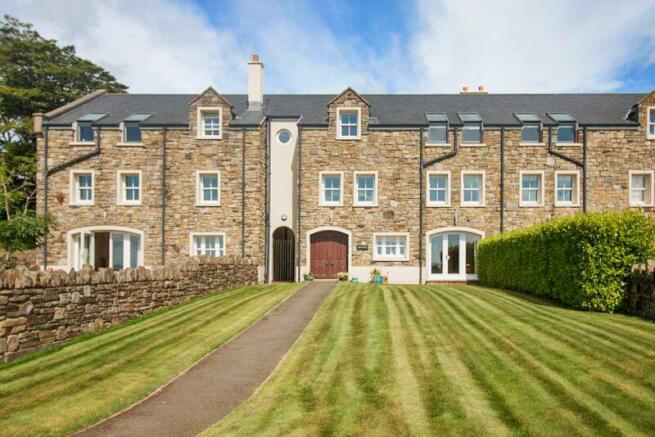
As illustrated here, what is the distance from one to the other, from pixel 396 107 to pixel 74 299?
22912mm

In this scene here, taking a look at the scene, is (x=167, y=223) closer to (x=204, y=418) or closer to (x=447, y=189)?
(x=447, y=189)

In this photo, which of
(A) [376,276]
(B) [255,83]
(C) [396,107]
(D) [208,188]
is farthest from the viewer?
(B) [255,83]

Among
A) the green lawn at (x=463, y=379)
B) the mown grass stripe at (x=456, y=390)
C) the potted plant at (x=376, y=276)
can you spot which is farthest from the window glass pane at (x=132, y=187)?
the mown grass stripe at (x=456, y=390)

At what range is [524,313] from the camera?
515 inches

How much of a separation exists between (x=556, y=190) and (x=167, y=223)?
21870mm

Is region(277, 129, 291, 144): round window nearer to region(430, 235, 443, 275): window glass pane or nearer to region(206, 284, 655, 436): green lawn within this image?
region(430, 235, 443, 275): window glass pane

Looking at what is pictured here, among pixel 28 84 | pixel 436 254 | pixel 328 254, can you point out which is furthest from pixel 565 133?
pixel 28 84

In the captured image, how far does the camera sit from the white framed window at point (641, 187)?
26.5 m

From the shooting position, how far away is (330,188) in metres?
27.0

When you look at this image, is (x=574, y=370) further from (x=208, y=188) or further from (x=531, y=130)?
(x=208, y=188)

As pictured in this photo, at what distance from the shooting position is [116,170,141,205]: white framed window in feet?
89.7

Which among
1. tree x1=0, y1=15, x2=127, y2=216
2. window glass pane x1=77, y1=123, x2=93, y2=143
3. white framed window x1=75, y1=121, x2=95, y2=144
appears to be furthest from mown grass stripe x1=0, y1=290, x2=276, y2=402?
tree x1=0, y1=15, x2=127, y2=216

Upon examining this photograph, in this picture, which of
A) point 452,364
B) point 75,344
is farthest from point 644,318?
point 75,344

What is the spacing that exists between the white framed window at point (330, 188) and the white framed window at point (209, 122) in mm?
6366
